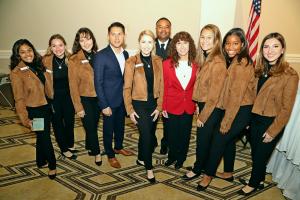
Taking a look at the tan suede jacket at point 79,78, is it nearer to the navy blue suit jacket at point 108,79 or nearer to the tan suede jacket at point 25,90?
the navy blue suit jacket at point 108,79

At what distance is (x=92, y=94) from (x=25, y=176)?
128 centimetres

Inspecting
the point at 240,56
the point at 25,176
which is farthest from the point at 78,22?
the point at 240,56

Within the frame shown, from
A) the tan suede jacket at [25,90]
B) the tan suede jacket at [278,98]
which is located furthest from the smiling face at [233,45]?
the tan suede jacket at [25,90]

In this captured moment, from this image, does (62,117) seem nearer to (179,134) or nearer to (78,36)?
(78,36)

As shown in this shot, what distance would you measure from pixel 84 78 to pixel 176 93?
1.16 meters

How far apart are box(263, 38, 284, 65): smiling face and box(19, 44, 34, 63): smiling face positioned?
2481 millimetres

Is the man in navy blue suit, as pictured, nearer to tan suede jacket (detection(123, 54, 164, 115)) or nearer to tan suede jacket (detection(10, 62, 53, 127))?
tan suede jacket (detection(123, 54, 164, 115))

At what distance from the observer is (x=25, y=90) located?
10.5 feet

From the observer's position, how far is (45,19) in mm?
7312

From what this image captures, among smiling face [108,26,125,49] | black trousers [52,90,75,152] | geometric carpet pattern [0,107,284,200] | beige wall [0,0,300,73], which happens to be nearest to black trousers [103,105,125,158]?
geometric carpet pattern [0,107,284,200]

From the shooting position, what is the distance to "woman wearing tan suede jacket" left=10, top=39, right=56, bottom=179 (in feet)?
10.4

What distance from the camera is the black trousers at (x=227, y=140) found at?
9.85ft

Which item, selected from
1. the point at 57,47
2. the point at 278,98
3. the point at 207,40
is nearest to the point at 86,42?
the point at 57,47

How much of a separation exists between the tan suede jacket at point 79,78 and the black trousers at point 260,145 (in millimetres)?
1923
